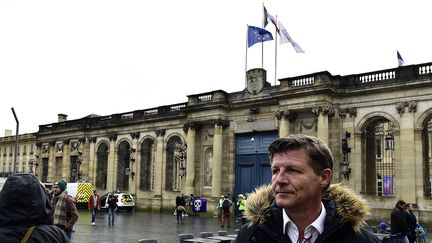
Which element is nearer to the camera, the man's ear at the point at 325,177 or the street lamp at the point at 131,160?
the man's ear at the point at 325,177

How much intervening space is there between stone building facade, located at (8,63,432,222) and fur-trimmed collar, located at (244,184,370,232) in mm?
24440

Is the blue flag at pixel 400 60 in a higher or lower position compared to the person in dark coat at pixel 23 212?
higher

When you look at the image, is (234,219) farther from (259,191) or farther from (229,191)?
(259,191)

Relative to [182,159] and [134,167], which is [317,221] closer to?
[182,159]

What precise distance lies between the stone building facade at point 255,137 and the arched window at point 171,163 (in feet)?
0.26

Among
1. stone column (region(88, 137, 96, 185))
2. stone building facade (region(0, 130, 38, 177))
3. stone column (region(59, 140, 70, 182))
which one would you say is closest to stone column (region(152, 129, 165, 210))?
stone column (region(88, 137, 96, 185))

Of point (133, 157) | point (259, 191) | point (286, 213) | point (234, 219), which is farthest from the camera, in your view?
point (133, 157)

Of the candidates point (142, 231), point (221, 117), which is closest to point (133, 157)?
point (221, 117)

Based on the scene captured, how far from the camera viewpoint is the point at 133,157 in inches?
A: 1567

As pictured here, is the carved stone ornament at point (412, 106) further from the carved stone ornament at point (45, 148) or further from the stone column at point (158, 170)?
the carved stone ornament at point (45, 148)

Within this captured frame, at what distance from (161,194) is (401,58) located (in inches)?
784

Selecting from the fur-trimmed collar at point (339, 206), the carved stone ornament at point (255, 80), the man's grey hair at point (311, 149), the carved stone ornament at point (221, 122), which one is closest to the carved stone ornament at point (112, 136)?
the carved stone ornament at point (221, 122)

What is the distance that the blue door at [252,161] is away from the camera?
104 feet

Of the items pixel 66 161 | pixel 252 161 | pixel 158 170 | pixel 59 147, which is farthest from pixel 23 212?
pixel 59 147
